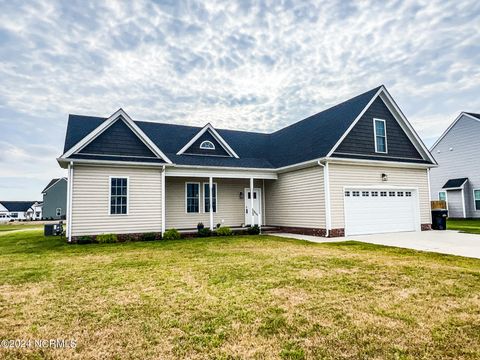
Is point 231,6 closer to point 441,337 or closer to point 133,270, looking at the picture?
point 133,270

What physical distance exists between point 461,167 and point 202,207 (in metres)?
22.6

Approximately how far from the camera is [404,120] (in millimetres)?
16031

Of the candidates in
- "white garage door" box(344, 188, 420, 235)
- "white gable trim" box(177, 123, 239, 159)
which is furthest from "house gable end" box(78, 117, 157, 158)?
"white garage door" box(344, 188, 420, 235)

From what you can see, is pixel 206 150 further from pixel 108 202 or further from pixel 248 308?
pixel 248 308

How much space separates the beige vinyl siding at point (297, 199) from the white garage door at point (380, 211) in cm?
136

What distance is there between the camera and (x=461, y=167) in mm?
25625

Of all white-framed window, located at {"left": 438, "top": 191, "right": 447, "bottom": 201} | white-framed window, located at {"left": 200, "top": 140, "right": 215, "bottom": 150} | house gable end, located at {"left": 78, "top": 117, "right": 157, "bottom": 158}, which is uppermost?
white-framed window, located at {"left": 200, "top": 140, "right": 215, "bottom": 150}

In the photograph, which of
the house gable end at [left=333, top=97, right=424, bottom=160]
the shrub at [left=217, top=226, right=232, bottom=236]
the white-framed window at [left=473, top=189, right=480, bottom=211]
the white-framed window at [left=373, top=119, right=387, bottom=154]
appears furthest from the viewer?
the white-framed window at [left=473, top=189, right=480, bottom=211]

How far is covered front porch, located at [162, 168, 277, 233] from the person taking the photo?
16078 mm

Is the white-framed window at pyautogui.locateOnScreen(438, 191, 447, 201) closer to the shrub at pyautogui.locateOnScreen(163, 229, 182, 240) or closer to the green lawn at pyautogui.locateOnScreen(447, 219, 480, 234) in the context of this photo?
the green lawn at pyautogui.locateOnScreen(447, 219, 480, 234)

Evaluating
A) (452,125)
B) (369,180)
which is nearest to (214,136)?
(369,180)

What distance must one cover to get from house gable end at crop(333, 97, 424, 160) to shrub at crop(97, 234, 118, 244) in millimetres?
10387

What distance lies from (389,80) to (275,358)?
20.0m

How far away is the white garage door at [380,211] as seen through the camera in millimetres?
14453
